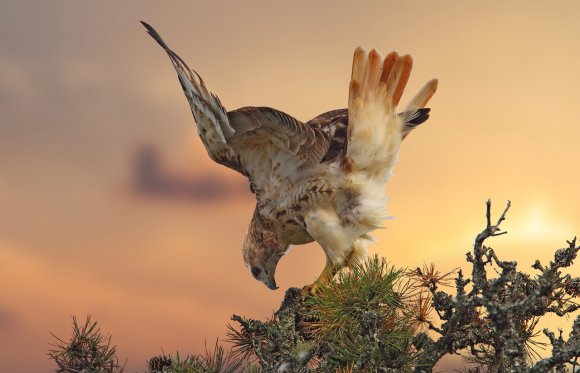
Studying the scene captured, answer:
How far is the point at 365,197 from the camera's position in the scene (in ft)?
15.5

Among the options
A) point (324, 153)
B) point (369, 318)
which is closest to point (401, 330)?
point (369, 318)

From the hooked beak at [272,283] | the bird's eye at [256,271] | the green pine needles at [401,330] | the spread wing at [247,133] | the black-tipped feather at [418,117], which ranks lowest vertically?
the green pine needles at [401,330]

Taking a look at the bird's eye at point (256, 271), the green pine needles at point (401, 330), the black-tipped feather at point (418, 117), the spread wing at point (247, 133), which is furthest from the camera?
the bird's eye at point (256, 271)

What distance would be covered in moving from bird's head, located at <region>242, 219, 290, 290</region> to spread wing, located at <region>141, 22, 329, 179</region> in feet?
1.76

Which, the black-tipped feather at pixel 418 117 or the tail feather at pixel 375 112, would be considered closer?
the tail feather at pixel 375 112

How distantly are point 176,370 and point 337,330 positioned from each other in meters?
0.86

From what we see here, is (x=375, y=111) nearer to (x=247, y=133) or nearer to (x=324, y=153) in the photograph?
(x=324, y=153)

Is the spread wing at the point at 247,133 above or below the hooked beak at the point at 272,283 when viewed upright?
above

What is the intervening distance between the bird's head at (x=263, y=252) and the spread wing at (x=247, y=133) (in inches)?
Result: 21.2

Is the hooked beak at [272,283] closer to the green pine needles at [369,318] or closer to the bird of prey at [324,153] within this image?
the bird of prey at [324,153]

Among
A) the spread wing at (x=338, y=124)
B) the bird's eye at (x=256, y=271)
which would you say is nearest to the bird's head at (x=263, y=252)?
the bird's eye at (x=256, y=271)

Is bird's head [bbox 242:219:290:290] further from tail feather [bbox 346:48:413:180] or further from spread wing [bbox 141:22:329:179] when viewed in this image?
tail feather [bbox 346:48:413:180]

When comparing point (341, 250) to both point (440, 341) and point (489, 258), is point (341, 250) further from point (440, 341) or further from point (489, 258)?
point (489, 258)

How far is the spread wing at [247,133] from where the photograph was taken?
4488 mm
